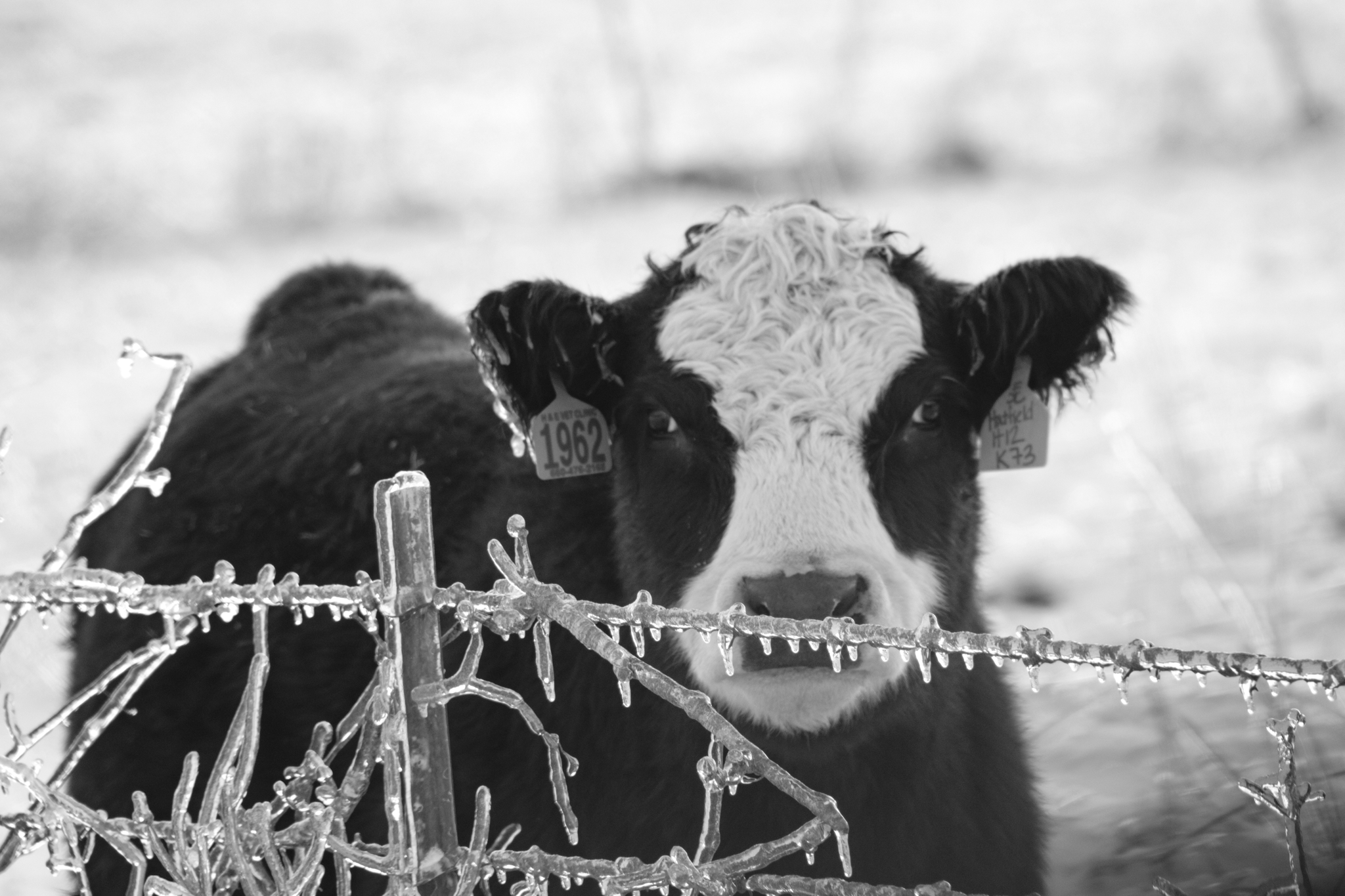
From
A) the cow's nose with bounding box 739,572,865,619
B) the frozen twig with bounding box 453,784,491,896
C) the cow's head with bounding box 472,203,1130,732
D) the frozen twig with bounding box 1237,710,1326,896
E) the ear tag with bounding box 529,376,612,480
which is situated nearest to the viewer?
the frozen twig with bounding box 1237,710,1326,896

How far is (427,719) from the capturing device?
1914 millimetres

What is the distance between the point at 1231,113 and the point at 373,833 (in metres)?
16.2

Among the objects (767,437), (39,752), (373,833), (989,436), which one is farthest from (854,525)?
(39,752)

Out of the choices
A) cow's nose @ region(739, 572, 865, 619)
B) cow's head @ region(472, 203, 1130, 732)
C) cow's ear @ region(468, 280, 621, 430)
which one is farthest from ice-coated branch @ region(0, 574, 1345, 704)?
cow's ear @ region(468, 280, 621, 430)

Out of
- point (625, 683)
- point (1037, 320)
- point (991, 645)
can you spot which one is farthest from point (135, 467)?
point (1037, 320)

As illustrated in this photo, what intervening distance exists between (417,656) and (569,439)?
1.48m

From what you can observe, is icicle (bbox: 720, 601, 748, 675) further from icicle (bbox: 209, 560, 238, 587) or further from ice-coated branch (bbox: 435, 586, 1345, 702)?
icicle (bbox: 209, 560, 238, 587)

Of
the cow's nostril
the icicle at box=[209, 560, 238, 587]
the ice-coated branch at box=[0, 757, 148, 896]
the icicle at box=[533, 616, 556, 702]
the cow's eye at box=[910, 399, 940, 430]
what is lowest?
the ice-coated branch at box=[0, 757, 148, 896]

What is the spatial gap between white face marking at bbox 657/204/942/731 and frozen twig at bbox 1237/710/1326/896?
877 millimetres

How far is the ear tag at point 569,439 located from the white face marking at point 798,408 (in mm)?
253

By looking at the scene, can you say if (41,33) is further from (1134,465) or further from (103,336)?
(1134,465)

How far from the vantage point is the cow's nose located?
2.45m

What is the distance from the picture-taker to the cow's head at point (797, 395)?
278 centimetres

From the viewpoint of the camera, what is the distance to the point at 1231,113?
16.8m
